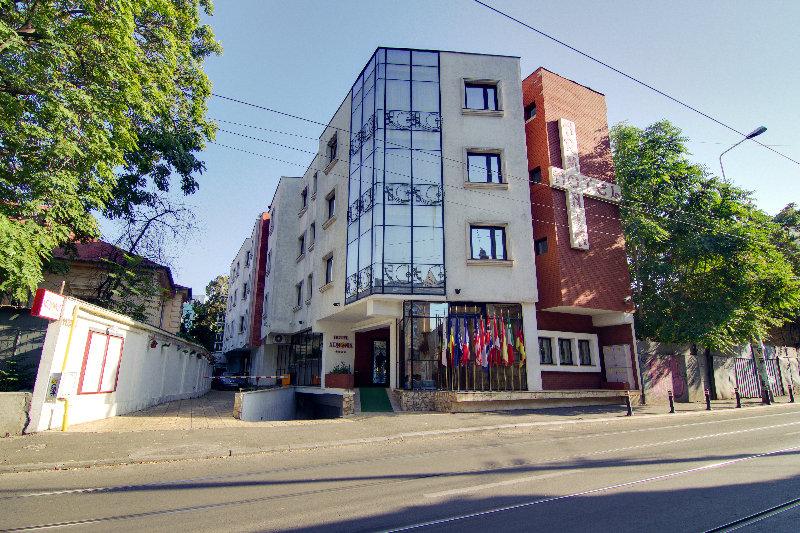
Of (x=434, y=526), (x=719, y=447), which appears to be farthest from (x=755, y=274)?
(x=434, y=526)

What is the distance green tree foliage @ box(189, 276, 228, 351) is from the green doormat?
38785 mm

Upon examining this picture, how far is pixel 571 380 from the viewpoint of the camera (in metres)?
19.2

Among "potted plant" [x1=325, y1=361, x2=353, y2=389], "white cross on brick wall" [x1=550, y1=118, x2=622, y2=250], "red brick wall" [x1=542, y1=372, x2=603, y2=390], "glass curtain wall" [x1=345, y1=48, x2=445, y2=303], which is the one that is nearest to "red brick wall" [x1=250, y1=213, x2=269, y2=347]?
"potted plant" [x1=325, y1=361, x2=353, y2=389]

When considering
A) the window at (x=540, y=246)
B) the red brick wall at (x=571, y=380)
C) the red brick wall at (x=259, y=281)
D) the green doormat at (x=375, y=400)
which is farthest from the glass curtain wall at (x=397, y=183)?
the red brick wall at (x=259, y=281)

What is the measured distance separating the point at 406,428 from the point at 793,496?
8597mm

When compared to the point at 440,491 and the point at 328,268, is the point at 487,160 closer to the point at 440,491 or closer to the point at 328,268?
the point at 328,268

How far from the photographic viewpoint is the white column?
57.9 ft

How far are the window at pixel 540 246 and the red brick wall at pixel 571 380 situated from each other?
5.36 m

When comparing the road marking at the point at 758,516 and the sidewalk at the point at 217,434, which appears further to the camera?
the sidewalk at the point at 217,434

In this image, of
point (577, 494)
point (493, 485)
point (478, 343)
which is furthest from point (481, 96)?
point (577, 494)

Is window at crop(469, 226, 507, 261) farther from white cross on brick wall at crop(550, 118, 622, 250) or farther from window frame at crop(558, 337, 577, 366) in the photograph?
window frame at crop(558, 337, 577, 366)

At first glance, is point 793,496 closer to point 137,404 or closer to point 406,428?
point 406,428

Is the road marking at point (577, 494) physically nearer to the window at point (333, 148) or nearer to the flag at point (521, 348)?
the flag at point (521, 348)

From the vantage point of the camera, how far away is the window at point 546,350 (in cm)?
1877
